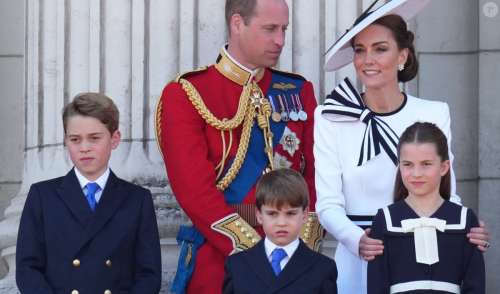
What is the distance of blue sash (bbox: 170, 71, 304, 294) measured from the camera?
4996 millimetres

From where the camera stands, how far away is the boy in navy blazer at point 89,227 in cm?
461

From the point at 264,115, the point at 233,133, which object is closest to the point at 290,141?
the point at 264,115

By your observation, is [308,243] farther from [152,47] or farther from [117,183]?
[152,47]

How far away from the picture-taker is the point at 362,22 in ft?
15.7

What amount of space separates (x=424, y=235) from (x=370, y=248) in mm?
197

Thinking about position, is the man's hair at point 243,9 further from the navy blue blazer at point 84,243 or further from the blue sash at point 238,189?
the navy blue blazer at point 84,243

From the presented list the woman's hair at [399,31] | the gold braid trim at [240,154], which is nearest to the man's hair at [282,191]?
the gold braid trim at [240,154]

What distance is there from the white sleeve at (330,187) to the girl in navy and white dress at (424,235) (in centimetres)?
18

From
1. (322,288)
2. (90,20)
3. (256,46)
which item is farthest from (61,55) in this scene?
(322,288)

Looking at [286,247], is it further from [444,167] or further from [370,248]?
[444,167]

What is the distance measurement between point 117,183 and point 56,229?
0.30m

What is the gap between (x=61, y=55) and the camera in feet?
19.7

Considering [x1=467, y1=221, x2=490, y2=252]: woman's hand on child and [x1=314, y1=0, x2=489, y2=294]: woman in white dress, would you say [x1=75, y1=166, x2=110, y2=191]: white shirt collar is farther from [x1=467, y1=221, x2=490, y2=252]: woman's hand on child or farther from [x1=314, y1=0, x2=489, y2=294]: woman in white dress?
[x1=467, y1=221, x2=490, y2=252]: woman's hand on child

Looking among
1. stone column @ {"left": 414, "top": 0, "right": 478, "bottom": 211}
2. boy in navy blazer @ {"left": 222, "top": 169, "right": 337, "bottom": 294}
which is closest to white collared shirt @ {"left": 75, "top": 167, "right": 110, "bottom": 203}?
boy in navy blazer @ {"left": 222, "top": 169, "right": 337, "bottom": 294}
